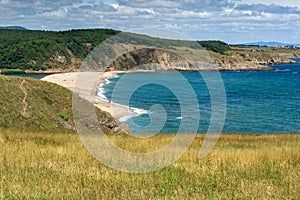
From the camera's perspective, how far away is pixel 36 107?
22.8 meters

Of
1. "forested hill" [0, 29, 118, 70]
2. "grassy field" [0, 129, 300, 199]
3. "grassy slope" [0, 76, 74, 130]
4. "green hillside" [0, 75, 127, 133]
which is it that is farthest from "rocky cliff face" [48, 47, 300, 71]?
"grassy field" [0, 129, 300, 199]

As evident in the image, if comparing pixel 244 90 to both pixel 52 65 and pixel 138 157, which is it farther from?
pixel 138 157

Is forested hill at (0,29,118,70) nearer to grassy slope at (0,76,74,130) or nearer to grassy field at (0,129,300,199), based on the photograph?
grassy slope at (0,76,74,130)

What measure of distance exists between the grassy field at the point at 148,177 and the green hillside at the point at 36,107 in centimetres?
1024

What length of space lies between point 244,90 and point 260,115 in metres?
47.3

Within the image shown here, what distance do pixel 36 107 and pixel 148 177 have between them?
16.0 meters

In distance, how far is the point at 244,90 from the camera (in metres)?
107

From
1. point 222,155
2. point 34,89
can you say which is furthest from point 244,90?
point 222,155

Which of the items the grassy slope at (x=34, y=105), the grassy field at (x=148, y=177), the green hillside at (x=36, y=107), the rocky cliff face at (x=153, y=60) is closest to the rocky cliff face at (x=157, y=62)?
the rocky cliff face at (x=153, y=60)

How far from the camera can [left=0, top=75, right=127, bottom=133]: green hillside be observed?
20.8 meters

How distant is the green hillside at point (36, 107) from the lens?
20.8 meters

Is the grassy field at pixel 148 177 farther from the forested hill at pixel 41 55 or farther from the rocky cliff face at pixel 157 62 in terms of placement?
the forested hill at pixel 41 55

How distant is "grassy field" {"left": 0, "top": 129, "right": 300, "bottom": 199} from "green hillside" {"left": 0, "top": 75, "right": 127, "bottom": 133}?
10.2 metres

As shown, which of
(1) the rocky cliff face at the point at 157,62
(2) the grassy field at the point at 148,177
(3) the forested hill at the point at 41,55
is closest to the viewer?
(2) the grassy field at the point at 148,177
